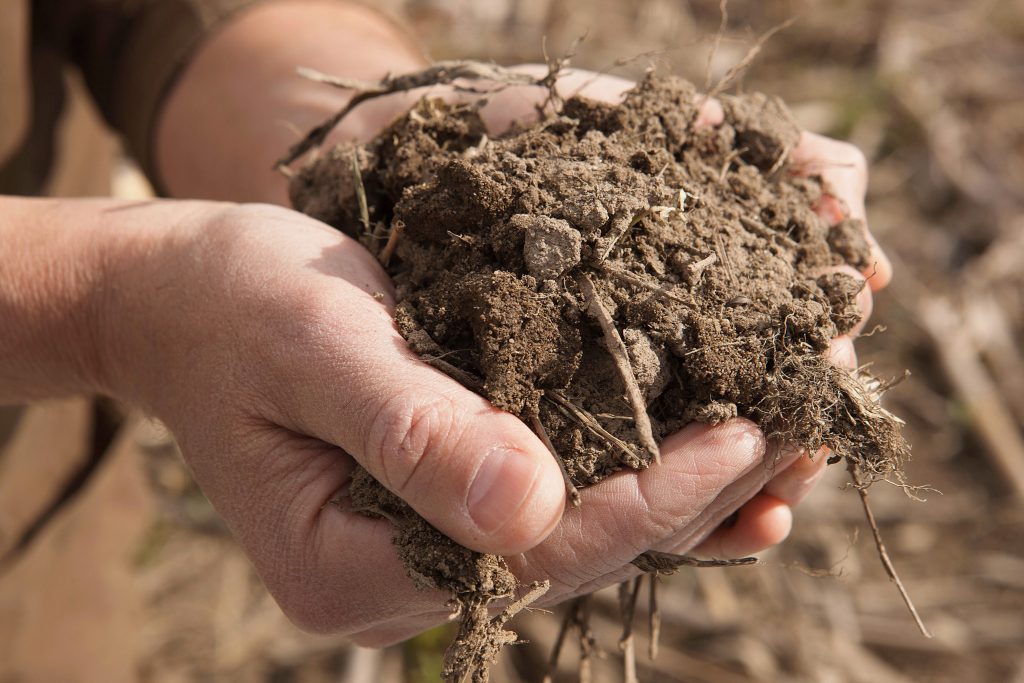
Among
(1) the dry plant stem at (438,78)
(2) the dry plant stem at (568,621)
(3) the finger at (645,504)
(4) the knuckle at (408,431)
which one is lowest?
(2) the dry plant stem at (568,621)

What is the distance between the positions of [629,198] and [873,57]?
469 centimetres

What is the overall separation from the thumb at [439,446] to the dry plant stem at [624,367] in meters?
0.19

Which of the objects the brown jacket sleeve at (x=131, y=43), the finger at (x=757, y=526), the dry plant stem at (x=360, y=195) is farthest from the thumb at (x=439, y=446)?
the brown jacket sleeve at (x=131, y=43)

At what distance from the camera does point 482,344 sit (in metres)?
1.42

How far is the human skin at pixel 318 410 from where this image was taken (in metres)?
1.29

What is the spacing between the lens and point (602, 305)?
145 centimetres

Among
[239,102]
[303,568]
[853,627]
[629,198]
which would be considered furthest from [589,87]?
[853,627]

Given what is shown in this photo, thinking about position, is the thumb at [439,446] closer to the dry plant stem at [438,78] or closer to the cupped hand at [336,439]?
the cupped hand at [336,439]

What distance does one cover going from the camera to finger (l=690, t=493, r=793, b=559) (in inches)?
68.1

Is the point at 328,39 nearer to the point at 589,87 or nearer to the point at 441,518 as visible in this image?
the point at 589,87

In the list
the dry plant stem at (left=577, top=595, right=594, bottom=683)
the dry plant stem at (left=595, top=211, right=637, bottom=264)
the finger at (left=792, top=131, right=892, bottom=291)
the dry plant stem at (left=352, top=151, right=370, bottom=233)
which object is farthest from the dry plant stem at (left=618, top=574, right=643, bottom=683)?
the dry plant stem at (left=352, top=151, right=370, bottom=233)

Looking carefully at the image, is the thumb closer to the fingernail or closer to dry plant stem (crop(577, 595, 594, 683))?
the fingernail

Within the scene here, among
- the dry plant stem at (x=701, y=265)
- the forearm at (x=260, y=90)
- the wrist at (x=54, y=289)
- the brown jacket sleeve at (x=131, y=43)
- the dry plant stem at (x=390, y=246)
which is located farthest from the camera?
the brown jacket sleeve at (x=131, y=43)

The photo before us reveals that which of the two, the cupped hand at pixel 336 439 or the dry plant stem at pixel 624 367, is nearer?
the cupped hand at pixel 336 439
